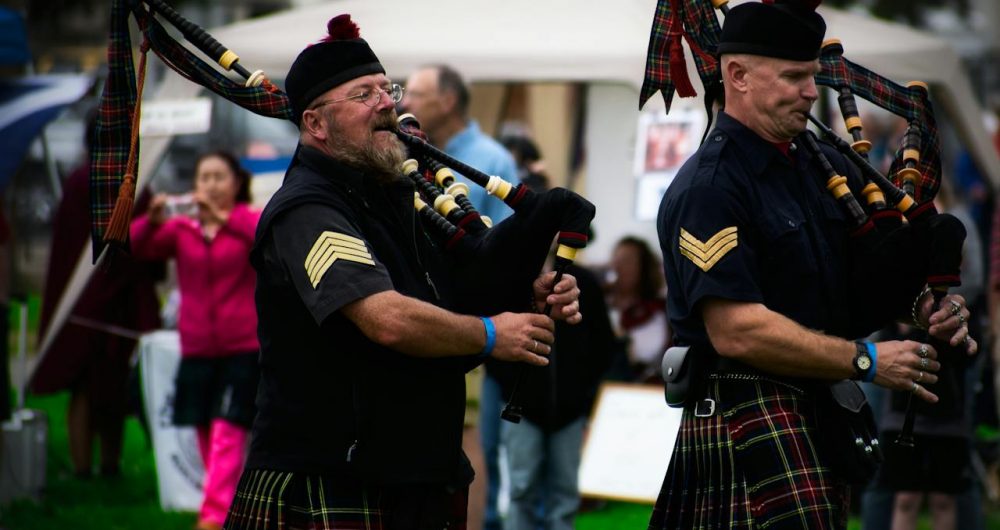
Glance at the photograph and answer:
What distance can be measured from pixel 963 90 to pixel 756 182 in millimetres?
6197

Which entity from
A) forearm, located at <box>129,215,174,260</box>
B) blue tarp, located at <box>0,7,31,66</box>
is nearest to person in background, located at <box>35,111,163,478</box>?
blue tarp, located at <box>0,7,31,66</box>

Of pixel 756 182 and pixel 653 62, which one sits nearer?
pixel 756 182

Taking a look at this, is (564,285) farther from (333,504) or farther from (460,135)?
(460,135)

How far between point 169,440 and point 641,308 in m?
2.68

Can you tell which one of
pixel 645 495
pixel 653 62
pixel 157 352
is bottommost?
pixel 645 495

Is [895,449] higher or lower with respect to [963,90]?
lower

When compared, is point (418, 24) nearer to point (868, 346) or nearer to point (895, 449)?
point (895, 449)

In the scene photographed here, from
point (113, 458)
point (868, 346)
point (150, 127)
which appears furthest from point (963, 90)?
point (868, 346)

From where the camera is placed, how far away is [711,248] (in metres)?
3.56

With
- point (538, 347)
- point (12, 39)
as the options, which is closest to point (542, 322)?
point (538, 347)

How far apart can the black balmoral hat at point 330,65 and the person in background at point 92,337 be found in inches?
191

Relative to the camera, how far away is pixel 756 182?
146 inches

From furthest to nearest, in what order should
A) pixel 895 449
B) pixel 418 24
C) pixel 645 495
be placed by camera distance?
pixel 418 24, pixel 645 495, pixel 895 449

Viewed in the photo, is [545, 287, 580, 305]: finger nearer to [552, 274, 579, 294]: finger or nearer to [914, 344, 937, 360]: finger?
[552, 274, 579, 294]: finger
